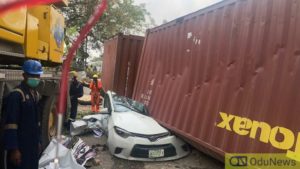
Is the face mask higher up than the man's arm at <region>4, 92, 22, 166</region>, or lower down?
higher up

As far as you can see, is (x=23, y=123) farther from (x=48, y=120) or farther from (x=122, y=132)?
(x=122, y=132)

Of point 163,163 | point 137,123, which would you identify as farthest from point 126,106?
point 163,163

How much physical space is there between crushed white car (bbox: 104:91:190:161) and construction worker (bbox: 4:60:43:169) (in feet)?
9.44

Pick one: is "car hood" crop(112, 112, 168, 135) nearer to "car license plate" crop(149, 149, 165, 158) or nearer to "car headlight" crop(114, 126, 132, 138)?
"car headlight" crop(114, 126, 132, 138)

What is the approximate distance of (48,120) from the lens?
6074 millimetres

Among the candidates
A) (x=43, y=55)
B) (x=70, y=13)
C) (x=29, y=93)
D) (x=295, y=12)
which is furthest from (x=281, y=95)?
(x=70, y=13)

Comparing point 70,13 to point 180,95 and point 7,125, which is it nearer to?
point 180,95

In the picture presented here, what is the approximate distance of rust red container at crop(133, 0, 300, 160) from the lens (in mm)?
4383

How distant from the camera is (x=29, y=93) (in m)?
3.77

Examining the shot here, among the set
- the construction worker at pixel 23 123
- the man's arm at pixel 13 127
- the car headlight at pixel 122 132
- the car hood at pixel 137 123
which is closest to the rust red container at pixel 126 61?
the car hood at pixel 137 123

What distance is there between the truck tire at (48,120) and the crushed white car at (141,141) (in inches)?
42.1

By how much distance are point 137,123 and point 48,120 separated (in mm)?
1831

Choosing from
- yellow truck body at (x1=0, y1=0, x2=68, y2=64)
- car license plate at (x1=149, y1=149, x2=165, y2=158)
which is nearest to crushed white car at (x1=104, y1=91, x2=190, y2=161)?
car license plate at (x1=149, y1=149, x2=165, y2=158)

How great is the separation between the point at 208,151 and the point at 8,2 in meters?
5.38
